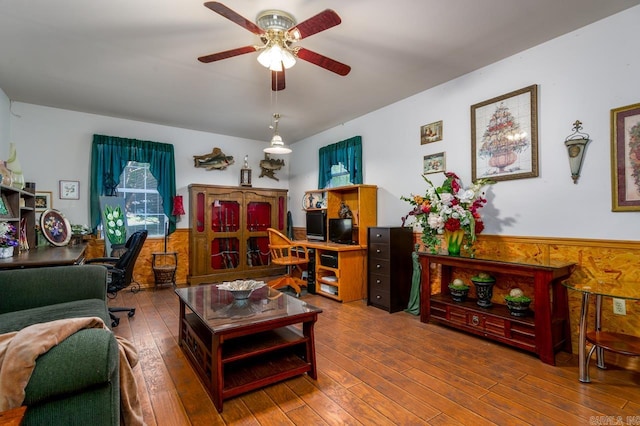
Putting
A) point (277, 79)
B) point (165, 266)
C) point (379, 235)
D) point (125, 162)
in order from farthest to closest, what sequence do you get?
point (165, 266)
point (125, 162)
point (379, 235)
point (277, 79)

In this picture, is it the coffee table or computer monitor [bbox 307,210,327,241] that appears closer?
the coffee table

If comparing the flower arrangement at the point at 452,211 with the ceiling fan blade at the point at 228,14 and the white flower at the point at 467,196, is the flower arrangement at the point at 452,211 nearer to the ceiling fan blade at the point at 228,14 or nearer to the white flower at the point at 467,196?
the white flower at the point at 467,196

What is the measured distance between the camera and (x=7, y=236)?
8.92ft

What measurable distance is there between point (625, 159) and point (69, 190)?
6262 millimetres

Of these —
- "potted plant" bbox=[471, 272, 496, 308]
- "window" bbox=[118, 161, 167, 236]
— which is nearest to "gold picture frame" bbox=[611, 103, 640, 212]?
"potted plant" bbox=[471, 272, 496, 308]

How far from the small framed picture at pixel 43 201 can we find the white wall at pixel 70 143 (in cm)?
6

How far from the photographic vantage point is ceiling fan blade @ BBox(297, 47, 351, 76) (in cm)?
236

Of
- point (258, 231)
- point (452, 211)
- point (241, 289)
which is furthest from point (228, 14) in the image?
point (258, 231)

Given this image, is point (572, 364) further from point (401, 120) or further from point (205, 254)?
point (205, 254)

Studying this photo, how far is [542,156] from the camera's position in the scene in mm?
2818

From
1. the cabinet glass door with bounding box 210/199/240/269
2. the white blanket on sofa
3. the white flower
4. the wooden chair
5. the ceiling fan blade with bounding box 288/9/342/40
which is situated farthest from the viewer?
the cabinet glass door with bounding box 210/199/240/269

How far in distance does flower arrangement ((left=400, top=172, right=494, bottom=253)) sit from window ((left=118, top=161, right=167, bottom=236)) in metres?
4.19

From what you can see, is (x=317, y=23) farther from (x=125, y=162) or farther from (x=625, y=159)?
(x=125, y=162)

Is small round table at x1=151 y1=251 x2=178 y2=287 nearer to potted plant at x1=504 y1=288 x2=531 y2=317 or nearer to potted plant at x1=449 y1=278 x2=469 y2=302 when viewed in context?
potted plant at x1=449 y1=278 x2=469 y2=302
